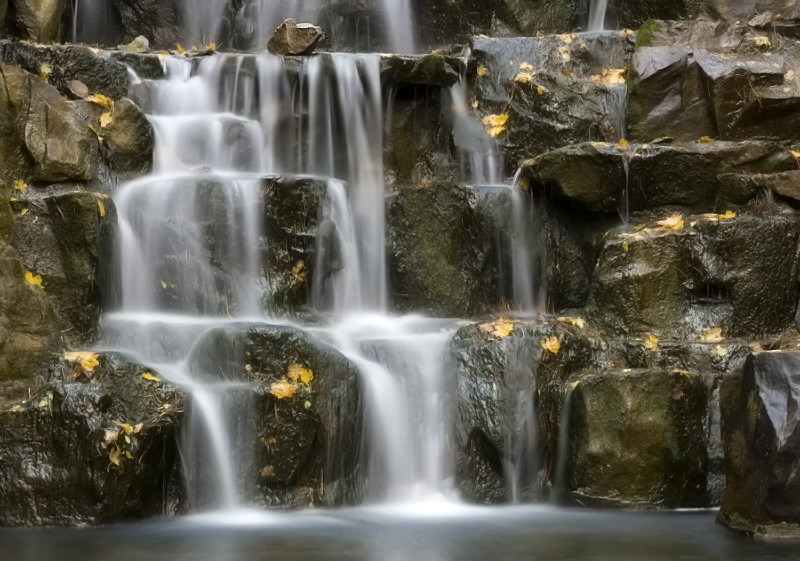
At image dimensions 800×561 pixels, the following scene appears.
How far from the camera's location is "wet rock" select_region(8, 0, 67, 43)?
9656mm

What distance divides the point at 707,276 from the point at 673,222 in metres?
0.61

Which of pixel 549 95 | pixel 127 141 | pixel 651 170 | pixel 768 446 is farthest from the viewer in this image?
pixel 549 95

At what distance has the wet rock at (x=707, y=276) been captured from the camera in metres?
7.34

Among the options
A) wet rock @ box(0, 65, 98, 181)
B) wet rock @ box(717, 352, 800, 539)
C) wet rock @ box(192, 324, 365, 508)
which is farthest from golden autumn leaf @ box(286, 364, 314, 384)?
wet rock @ box(0, 65, 98, 181)

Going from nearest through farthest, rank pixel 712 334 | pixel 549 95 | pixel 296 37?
pixel 712 334 < pixel 549 95 < pixel 296 37

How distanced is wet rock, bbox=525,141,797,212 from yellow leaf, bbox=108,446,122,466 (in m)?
→ 4.33

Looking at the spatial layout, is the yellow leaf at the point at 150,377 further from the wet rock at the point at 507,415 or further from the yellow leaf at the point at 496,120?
the yellow leaf at the point at 496,120

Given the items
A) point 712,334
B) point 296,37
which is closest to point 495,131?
point 296,37

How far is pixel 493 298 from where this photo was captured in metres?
8.37

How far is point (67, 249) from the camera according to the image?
272 inches

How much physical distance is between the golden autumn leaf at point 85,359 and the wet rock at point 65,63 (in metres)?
3.39

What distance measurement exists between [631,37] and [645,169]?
2.81m

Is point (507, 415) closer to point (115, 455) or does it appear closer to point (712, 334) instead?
point (712, 334)

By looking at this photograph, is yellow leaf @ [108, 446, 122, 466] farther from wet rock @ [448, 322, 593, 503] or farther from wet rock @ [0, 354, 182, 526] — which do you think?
wet rock @ [448, 322, 593, 503]
